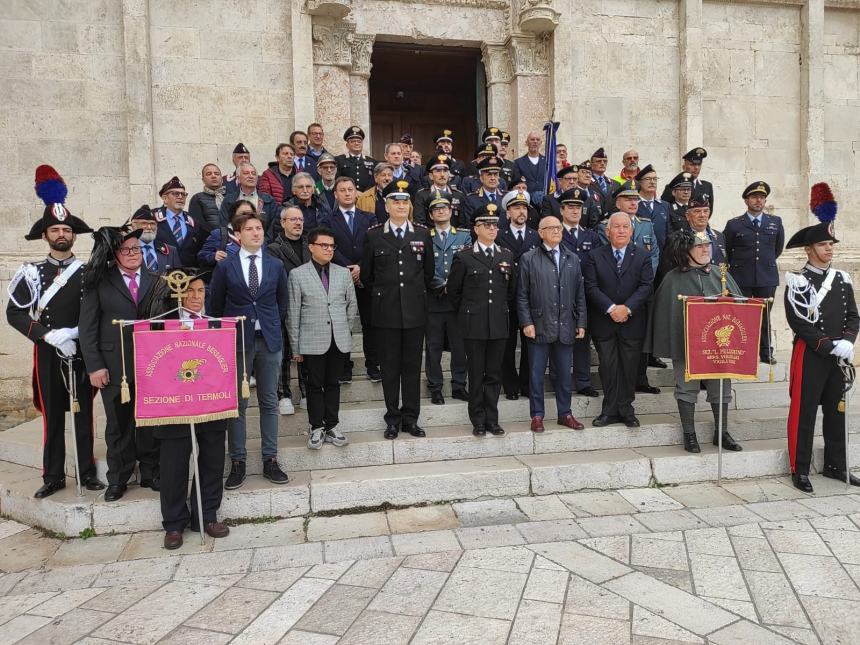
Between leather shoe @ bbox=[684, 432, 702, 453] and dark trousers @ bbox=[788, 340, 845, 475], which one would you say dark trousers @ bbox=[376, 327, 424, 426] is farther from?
dark trousers @ bbox=[788, 340, 845, 475]

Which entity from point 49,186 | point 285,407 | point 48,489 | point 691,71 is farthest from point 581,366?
point 691,71

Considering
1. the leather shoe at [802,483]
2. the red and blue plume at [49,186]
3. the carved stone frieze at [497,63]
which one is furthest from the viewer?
the carved stone frieze at [497,63]

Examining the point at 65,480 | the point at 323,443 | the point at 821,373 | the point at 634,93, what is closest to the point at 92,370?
the point at 65,480

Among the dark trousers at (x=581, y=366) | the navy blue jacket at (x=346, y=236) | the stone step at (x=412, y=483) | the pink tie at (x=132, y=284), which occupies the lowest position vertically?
the stone step at (x=412, y=483)

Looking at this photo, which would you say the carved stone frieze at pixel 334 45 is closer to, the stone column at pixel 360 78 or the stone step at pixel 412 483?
the stone column at pixel 360 78

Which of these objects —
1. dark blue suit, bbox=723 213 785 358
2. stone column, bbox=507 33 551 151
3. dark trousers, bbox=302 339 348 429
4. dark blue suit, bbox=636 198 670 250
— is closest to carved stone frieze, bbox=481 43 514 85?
stone column, bbox=507 33 551 151

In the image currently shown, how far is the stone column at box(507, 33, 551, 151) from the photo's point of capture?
10.0m

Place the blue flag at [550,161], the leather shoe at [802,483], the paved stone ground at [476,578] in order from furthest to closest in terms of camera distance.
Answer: the blue flag at [550,161]
the leather shoe at [802,483]
the paved stone ground at [476,578]

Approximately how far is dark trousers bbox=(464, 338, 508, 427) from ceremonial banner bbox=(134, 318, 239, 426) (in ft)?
6.84

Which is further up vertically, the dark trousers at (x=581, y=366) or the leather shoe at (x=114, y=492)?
the dark trousers at (x=581, y=366)

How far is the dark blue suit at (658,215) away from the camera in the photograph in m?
6.99

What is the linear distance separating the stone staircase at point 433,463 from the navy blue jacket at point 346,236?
1.27 metres

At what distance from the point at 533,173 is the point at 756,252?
2.91m

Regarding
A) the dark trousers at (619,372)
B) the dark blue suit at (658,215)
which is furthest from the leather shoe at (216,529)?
the dark blue suit at (658,215)
